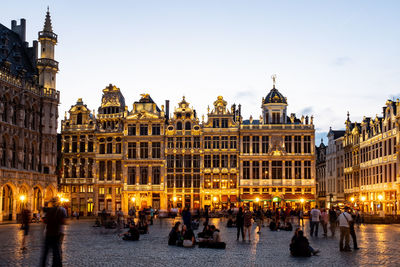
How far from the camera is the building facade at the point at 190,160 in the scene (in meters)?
78.6

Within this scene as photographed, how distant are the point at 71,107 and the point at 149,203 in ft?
60.0

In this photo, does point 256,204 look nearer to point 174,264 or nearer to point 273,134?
point 273,134

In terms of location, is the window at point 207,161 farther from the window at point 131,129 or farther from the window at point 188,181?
the window at point 131,129

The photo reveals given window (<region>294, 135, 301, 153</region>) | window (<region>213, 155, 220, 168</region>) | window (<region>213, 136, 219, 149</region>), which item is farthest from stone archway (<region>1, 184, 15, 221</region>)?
window (<region>294, 135, 301, 153</region>)

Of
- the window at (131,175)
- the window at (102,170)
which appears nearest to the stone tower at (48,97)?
the window at (102,170)

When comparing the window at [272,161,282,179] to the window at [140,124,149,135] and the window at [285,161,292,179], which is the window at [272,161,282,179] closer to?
the window at [285,161,292,179]

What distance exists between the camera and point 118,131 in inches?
3194

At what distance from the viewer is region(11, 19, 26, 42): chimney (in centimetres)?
7206

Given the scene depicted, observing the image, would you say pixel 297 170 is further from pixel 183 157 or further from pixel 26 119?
pixel 26 119

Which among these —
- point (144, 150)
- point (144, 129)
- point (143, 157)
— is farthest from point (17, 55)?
point (143, 157)

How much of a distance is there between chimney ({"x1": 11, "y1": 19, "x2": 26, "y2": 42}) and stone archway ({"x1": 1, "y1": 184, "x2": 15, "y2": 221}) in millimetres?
21801

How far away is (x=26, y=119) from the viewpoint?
6419cm

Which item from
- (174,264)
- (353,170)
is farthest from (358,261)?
(353,170)

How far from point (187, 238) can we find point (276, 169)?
5534cm
